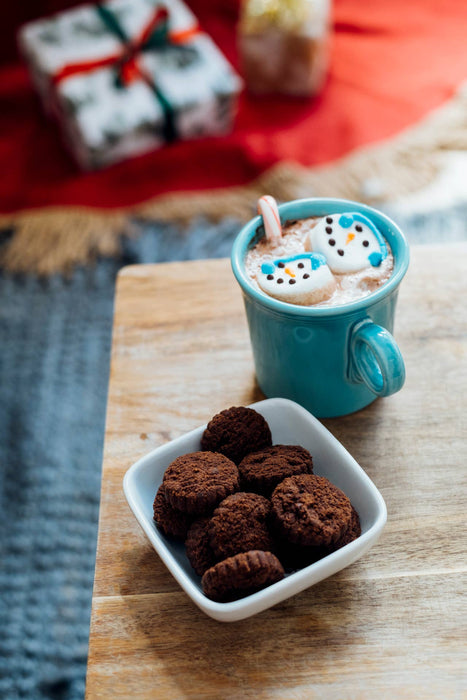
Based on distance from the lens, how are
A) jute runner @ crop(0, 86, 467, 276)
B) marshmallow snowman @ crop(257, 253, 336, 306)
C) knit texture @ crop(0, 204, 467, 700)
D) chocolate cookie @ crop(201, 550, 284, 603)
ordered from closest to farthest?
1. chocolate cookie @ crop(201, 550, 284, 603)
2. marshmallow snowman @ crop(257, 253, 336, 306)
3. knit texture @ crop(0, 204, 467, 700)
4. jute runner @ crop(0, 86, 467, 276)

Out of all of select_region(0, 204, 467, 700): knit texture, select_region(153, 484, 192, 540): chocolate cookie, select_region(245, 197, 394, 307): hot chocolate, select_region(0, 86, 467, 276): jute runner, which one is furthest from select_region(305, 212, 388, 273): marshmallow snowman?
select_region(0, 86, 467, 276): jute runner

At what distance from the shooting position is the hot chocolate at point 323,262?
60 cm

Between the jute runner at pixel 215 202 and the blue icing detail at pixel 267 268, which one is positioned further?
the jute runner at pixel 215 202

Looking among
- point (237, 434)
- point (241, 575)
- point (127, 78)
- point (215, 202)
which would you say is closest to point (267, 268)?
point (237, 434)

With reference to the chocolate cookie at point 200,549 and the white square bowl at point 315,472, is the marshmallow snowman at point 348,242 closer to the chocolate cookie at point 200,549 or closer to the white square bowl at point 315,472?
the white square bowl at point 315,472

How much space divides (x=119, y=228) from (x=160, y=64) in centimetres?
38

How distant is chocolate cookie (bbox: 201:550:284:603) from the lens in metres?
0.49

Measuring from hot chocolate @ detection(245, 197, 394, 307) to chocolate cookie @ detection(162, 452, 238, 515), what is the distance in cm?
15

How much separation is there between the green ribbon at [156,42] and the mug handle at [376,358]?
1.01m

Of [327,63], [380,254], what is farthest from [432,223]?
[380,254]

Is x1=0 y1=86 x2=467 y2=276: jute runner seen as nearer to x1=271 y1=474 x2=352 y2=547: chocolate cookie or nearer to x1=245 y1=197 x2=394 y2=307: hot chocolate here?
x1=245 y1=197 x2=394 y2=307: hot chocolate

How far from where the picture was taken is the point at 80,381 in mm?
1267

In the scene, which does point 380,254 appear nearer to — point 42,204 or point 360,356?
point 360,356

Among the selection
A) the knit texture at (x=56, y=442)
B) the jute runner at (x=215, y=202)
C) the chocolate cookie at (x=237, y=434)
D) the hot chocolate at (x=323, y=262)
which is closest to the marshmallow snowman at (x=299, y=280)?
the hot chocolate at (x=323, y=262)
